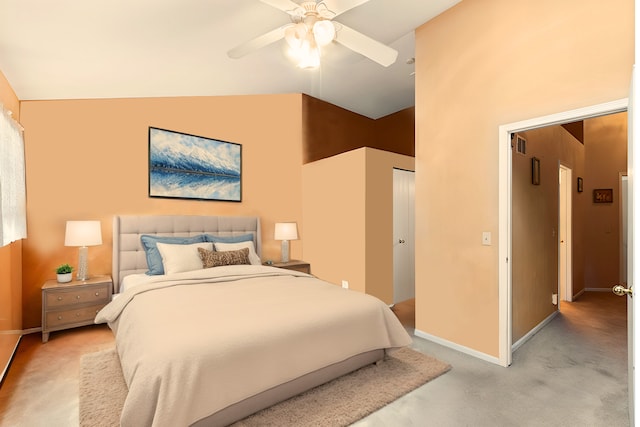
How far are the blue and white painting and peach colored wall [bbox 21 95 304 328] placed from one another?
8cm

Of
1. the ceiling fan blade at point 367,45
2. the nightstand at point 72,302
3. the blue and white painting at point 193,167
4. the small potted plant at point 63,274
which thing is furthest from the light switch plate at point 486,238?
the small potted plant at point 63,274

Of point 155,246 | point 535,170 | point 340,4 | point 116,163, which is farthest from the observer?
point 116,163

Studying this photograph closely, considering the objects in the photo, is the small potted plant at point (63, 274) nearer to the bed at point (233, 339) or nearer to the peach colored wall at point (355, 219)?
the bed at point (233, 339)

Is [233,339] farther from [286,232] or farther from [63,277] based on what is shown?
[286,232]

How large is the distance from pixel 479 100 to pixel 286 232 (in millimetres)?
2748

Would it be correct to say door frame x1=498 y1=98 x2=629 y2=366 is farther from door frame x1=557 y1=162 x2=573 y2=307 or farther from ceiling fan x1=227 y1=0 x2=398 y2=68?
door frame x1=557 y1=162 x2=573 y2=307

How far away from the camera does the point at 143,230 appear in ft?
12.1

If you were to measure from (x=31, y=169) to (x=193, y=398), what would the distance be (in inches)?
124

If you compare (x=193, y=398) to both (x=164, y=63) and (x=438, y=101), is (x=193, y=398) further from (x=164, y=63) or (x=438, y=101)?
(x=438, y=101)

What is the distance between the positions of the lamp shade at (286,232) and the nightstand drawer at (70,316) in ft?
6.97

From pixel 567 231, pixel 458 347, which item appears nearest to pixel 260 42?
pixel 458 347

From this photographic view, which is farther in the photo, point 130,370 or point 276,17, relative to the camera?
point 276,17

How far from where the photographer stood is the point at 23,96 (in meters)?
3.11

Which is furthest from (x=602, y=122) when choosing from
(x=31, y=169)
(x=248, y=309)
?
(x=31, y=169)
